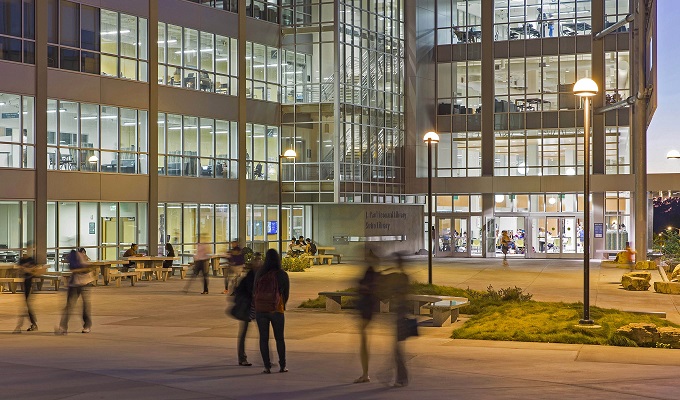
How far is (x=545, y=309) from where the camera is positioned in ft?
66.3

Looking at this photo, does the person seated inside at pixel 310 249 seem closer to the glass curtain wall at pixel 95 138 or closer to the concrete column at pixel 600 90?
the glass curtain wall at pixel 95 138

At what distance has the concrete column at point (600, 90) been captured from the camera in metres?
50.3

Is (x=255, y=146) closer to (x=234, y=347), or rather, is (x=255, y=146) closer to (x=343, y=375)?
(x=234, y=347)

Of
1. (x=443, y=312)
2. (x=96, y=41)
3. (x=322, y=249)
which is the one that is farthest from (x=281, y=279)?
(x=322, y=249)

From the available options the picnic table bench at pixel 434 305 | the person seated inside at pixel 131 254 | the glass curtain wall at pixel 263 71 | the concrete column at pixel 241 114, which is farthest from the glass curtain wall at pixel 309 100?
the picnic table bench at pixel 434 305

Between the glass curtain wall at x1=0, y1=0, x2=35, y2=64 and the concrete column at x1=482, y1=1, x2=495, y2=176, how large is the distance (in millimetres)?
27912

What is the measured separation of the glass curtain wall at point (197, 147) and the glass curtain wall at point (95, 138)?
132 centimetres

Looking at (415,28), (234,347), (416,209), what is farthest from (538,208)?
(234,347)

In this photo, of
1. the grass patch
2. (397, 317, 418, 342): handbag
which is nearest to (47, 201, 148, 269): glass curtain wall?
the grass patch

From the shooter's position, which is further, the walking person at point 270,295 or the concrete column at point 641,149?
the concrete column at point 641,149

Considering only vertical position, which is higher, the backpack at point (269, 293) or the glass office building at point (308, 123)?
the glass office building at point (308, 123)

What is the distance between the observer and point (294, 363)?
1420 cm

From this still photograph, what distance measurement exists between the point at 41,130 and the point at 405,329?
24948mm

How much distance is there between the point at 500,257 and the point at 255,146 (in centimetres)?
1628
